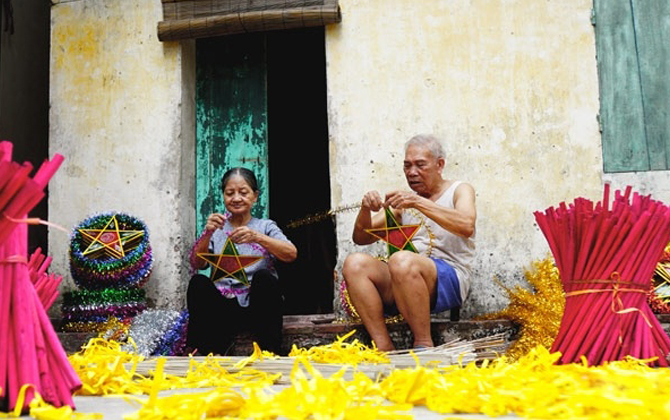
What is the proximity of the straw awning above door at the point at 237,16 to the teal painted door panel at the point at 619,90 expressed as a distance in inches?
64.5

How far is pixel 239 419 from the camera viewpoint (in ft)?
5.08

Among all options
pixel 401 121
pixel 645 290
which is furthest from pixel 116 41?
pixel 645 290

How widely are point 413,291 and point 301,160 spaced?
4162 mm

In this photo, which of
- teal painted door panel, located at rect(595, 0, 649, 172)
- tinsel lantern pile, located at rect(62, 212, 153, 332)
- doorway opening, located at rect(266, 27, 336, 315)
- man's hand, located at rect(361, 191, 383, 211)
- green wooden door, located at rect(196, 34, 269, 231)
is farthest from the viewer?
doorway opening, located at rect(266, 27, 336, 315)

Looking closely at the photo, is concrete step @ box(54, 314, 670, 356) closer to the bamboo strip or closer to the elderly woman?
the elderly woman

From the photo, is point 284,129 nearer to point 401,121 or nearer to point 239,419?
point 401,121

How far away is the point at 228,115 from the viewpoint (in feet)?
16.5

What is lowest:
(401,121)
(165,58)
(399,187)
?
(399,187)

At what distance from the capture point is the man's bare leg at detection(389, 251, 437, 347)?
3330mm

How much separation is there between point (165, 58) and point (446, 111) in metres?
1.88

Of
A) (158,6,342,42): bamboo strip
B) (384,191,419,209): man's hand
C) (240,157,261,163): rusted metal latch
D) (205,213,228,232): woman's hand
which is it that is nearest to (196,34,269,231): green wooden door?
(240,157,261,163): rusted metal latch

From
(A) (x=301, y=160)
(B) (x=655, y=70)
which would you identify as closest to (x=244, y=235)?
(B) (x=655, y=70)

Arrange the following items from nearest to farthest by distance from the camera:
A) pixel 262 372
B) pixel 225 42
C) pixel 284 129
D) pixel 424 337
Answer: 1. pixel 262 372
2. pixel 424 337
3. pixel 225 42
4. pixel 284 129

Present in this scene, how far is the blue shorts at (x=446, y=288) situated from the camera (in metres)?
3.52
